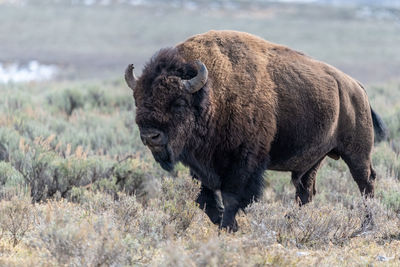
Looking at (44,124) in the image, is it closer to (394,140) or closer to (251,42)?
(251,42)

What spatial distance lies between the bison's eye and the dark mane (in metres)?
0.26

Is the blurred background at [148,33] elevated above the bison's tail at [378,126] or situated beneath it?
situated beneath

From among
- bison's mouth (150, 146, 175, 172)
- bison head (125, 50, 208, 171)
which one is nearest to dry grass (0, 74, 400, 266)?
bison's mouth (150, 146, 175, 172)

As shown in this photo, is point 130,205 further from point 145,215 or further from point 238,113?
point 238,113

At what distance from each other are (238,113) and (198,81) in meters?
0.55

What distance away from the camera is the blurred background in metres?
28.1

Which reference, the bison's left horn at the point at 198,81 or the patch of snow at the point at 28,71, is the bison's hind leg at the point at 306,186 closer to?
the bison's left horn at the point at 198,81

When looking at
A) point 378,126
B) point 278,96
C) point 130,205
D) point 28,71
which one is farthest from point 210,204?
point 28,71

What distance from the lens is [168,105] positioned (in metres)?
5.12

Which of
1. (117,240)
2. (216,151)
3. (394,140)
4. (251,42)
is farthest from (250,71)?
(394,140)

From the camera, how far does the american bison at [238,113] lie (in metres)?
5.20

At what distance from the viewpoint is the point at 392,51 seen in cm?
3444

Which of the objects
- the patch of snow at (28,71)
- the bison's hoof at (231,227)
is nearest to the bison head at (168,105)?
the bison's hoof at (231,227)

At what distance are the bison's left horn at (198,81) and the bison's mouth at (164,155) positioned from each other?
595mm
